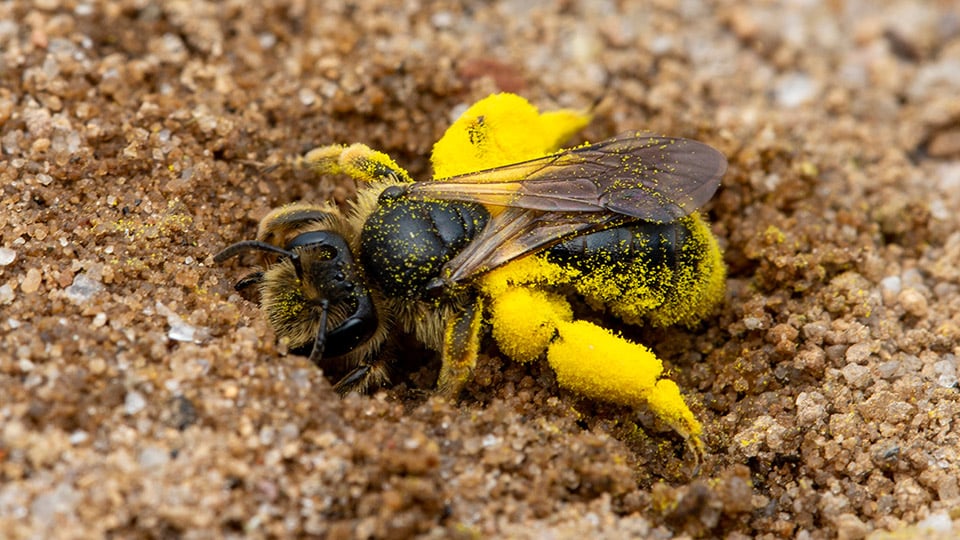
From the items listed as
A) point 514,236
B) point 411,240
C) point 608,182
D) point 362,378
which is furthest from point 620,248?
point 362,378

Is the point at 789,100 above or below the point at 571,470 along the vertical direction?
above

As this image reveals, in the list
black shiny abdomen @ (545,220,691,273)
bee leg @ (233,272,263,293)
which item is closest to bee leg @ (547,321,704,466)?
black shiny abdomen @ (545,220,691,273)

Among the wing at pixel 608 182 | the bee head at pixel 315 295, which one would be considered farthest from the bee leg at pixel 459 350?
the wing at pixel 608 182

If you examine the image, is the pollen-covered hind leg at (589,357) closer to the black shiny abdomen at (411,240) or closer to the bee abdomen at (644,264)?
the bee abdomen at (644,264)

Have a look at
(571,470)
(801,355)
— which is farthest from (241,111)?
(801,355)

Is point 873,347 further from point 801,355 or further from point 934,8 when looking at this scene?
point 934,8

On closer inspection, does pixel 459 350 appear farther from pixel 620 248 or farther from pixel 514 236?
pixel 620 248
